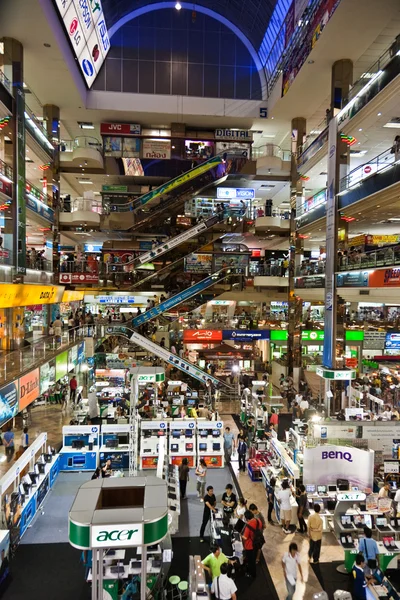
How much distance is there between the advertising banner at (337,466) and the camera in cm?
979

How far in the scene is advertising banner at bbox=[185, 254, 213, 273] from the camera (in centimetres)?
2377

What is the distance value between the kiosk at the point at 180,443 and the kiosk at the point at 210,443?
0.57ft

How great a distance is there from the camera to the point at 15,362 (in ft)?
39.1

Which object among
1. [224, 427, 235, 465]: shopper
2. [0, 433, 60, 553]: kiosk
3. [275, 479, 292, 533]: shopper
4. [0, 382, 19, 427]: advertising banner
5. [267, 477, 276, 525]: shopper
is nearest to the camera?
[0, 433, 60, 553]: kiosk

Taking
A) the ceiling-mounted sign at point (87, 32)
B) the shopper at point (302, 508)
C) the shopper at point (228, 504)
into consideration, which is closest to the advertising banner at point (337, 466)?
the shopper at point (302, 508)

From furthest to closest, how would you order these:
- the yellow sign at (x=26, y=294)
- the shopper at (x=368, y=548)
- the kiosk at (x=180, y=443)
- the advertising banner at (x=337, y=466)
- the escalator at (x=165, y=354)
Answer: the escalator at (x=165, y=354)
the yellow sign at (x=26, y=294)
the kiosk at (x=180, y=443)
the advertising banner at (x=337, y=466)
the shopper at (x=368, y=548)

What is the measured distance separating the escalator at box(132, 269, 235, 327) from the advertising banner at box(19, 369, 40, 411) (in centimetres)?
741

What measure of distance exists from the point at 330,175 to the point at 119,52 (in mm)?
14996

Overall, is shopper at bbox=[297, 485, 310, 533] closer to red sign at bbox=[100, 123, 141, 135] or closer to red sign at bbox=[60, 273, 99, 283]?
red sign at bbox=[60, 273, 99, 283]

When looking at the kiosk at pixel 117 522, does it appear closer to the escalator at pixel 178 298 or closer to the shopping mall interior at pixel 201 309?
the shopping mall interior at pixel 201 309

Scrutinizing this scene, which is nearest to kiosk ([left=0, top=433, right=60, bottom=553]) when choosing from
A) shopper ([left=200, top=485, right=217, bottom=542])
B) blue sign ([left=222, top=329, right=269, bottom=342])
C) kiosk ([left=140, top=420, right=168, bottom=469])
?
kiosk ([left=140, top=420, right=168, bottom=469])

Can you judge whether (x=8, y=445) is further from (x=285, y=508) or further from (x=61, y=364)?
(x=285, y=508)

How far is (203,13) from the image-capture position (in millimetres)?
24453

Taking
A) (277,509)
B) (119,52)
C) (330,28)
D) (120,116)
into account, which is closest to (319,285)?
(330,28)
